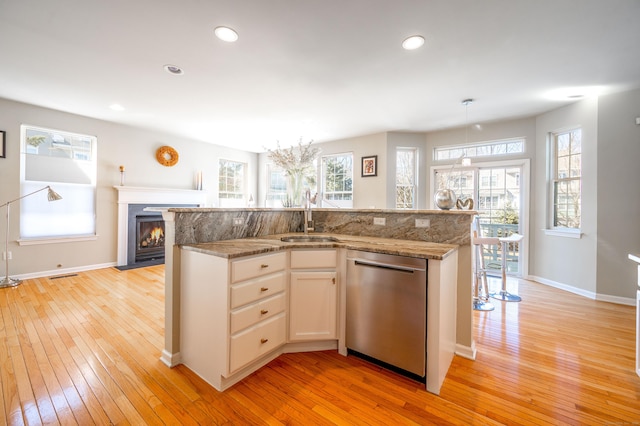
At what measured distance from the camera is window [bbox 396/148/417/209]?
18.4ft

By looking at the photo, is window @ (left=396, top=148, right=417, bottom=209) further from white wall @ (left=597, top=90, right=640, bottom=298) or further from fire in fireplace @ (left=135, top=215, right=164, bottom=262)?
fire in fireplace @ (left=135, top=215, right=164, bottom=262)

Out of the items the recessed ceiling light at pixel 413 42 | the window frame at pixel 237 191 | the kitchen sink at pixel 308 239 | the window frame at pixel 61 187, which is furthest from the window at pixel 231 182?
the recessed ceiling light at pixel 413 42

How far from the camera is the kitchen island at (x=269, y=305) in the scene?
1.70m

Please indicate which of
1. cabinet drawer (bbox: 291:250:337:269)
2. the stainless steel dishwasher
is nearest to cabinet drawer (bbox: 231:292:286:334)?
cabinet drawer (bbox: 291:250:337:269)

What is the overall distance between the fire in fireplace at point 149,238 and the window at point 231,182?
1.76m

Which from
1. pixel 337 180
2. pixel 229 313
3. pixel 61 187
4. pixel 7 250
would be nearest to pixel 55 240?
pixel 7 250

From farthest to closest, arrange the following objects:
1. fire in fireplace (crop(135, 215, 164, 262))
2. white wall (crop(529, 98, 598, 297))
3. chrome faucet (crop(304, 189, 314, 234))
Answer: fire in fireplace (crop(135, 215, 164, 262)) → white wall (crop(529, 98, 598, 297)) → chrome faucet (crop(304, 189, 314, 234))

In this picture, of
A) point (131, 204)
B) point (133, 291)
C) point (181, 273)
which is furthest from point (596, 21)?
point (131, 204)

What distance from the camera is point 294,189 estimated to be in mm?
2891

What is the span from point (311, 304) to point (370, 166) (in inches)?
163

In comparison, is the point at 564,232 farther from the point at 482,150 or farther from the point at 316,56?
the point at 316,56

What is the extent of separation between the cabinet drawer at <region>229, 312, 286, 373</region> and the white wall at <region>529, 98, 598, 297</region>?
4.38 metres

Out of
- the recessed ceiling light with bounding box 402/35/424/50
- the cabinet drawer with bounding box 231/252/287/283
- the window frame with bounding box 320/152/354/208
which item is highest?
the recessed ceiling light with bounding box 402/35/424/50

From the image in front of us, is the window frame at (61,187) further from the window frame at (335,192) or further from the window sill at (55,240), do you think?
the window frame at (335,192)
